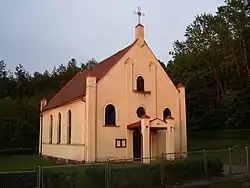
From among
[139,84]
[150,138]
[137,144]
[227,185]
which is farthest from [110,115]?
[227,185]

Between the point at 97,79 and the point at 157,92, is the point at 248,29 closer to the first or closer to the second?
the point at 157,92

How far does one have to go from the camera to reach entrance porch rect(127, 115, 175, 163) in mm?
24344

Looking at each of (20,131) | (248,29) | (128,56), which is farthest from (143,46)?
(20,131)

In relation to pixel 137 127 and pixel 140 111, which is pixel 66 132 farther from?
pixel 137 127

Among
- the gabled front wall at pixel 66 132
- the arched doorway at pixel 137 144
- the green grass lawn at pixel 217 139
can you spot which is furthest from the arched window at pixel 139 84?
the green grass lawn at pixel 217 139

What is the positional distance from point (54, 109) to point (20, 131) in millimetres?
13171

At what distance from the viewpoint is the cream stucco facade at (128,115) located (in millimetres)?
25339

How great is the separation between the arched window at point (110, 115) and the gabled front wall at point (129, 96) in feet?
1.05

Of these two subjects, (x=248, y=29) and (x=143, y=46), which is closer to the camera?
(x=143, y=46)

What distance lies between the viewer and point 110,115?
87.4 ft

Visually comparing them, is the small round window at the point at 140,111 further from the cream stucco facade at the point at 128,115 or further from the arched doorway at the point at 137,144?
the arched doorway at the point at 137,144

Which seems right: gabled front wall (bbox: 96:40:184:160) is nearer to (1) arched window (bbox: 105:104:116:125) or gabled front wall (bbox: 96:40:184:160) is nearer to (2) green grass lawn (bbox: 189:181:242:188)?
(1) arched window (bbox: 105:104:116:125)

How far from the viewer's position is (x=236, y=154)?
1137 inches

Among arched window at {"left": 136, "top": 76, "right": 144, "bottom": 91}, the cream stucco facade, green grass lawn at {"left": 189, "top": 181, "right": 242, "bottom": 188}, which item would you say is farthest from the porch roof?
green grass lawn at {"left": 189, "top": 181, "right": 242, "bottom": 188}
